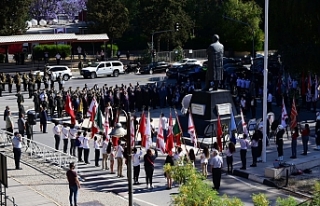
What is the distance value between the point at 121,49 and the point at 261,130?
5090 centimetres

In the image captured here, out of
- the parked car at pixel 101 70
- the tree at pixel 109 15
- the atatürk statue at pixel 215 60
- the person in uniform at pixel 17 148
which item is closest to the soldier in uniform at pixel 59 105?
the atatürk statue at pixel 215 60

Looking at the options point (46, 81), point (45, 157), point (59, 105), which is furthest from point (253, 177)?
point (46, 81)

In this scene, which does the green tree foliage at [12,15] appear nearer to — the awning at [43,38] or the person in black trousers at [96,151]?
the awning at [43,38]

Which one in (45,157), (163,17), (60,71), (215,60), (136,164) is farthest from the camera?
(163,17)

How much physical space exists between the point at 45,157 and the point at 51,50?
39.5 m

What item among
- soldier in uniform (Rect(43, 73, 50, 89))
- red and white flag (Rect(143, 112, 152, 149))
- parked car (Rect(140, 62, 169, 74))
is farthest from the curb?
parked car (Rect(140, 62, 169, 74))

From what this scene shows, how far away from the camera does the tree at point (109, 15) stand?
6288cm

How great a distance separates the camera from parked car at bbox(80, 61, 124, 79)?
51.5m

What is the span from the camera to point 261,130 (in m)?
24.8

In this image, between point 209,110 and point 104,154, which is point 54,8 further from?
point 104,154

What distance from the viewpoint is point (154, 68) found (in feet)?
180

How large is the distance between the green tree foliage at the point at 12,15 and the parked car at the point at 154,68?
47.9ft

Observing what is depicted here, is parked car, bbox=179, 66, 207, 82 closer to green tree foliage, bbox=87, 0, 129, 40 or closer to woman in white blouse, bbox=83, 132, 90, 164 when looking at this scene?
green tree foliage, bbox=87, 0, 129, 40

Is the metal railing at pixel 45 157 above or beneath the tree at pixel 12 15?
beneath
